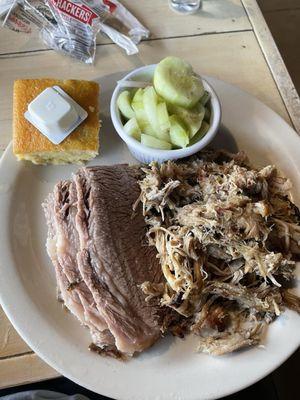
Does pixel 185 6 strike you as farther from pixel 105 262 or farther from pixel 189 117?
pixel 105 262

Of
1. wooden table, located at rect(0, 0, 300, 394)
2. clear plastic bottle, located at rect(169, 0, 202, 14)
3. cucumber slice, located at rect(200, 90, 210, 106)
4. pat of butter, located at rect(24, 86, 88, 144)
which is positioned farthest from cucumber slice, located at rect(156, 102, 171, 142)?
clear plastic bottle, located at rect(169, 0, 202, 14)

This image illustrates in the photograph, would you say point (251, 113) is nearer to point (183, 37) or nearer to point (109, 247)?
point (183, 37)

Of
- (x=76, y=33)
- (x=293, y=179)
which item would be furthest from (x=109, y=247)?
(x=76, y=33)

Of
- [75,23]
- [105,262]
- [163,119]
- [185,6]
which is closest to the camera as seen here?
[105,262]

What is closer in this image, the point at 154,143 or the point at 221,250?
the point at 221,250

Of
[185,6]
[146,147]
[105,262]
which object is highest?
[185,6]

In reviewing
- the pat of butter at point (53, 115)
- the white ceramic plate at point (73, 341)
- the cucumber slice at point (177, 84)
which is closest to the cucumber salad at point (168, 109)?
the cucumber slice at point (177, 84)

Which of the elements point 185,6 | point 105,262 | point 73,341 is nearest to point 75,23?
point 185,6

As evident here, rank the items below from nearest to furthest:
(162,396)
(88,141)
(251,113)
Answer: (162,396) < (88,141) < (251,113)
